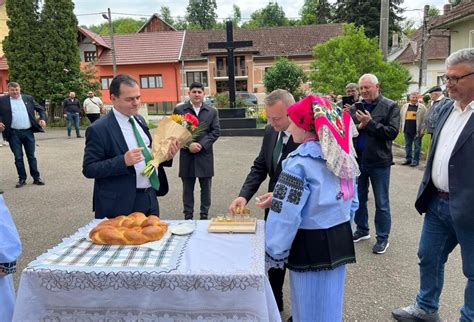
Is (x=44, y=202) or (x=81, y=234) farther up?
(x=81, y=234)

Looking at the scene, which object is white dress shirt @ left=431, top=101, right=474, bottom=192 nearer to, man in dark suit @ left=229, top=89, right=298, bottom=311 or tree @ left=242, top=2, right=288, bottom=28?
man in dark suit @ left=229, top=89, right=298, bottom=311

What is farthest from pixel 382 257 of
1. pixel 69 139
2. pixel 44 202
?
pixel 69 139

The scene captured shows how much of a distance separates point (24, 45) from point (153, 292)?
23827 millimetres

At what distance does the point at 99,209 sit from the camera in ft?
10.2

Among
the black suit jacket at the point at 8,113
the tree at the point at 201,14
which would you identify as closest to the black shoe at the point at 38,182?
the black suit jacket at the point at 8,113

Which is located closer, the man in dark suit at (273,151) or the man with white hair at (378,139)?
the man in dark suit at (273,151)

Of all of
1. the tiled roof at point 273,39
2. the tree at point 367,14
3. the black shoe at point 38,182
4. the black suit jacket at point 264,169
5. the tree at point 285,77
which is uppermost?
the tree at point 367,14

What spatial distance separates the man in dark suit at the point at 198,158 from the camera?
5.38 meters

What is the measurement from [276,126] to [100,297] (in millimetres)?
1658

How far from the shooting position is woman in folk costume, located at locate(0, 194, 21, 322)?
7.42 ft

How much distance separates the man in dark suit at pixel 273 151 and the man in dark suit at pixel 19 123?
6101mm

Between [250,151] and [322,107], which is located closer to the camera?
[322,107]

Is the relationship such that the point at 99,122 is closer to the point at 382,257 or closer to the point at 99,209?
the point at 99,209

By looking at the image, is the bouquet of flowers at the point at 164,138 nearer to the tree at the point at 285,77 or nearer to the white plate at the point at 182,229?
the white plate at the point at 182,229
